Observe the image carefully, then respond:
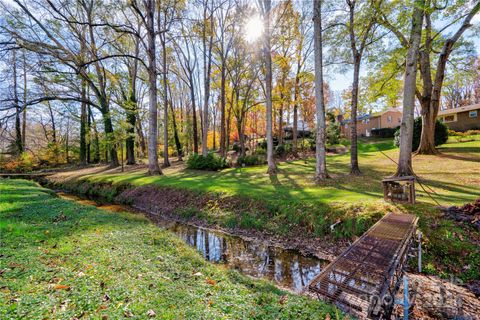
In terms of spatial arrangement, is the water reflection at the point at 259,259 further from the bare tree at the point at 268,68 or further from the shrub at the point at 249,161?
the shrub at the point at 249,161

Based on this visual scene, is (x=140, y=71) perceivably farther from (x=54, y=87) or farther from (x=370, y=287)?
(x=370, y=287)

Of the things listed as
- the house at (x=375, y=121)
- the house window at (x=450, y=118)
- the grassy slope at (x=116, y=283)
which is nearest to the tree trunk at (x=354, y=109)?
the grassy slope at (x=116, y=283)

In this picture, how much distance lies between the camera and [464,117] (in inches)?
966

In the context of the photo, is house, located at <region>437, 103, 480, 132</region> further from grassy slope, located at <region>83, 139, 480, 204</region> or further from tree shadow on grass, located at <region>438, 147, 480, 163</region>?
grassy slope, located at <region>83, 139, 480, 204</region>

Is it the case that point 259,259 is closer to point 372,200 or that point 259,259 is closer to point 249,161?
point 372,200

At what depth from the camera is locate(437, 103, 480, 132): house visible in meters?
23.4

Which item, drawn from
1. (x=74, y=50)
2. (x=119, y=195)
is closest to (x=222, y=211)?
(x=119, y=195)

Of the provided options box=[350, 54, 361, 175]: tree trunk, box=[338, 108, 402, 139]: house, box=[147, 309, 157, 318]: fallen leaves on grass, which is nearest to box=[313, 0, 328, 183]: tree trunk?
box=[350, 54, 361, 175]: tree trunk

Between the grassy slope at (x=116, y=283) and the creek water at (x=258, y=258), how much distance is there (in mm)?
882

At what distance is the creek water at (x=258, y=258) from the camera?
4.71 meters

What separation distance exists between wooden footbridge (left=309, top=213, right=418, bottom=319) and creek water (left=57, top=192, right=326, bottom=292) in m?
1.25

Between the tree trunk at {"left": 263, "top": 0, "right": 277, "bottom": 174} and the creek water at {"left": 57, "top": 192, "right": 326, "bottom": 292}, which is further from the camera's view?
the tree trunk at {"left": 263, "top": 0, "right": 277, "bottom": 174}

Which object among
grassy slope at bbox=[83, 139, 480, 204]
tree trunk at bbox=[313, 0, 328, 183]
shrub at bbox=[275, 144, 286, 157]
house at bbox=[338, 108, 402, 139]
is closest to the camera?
grassy slope at bbox=[83, 139, 480, 204]

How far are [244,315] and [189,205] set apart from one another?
718 centimetres
